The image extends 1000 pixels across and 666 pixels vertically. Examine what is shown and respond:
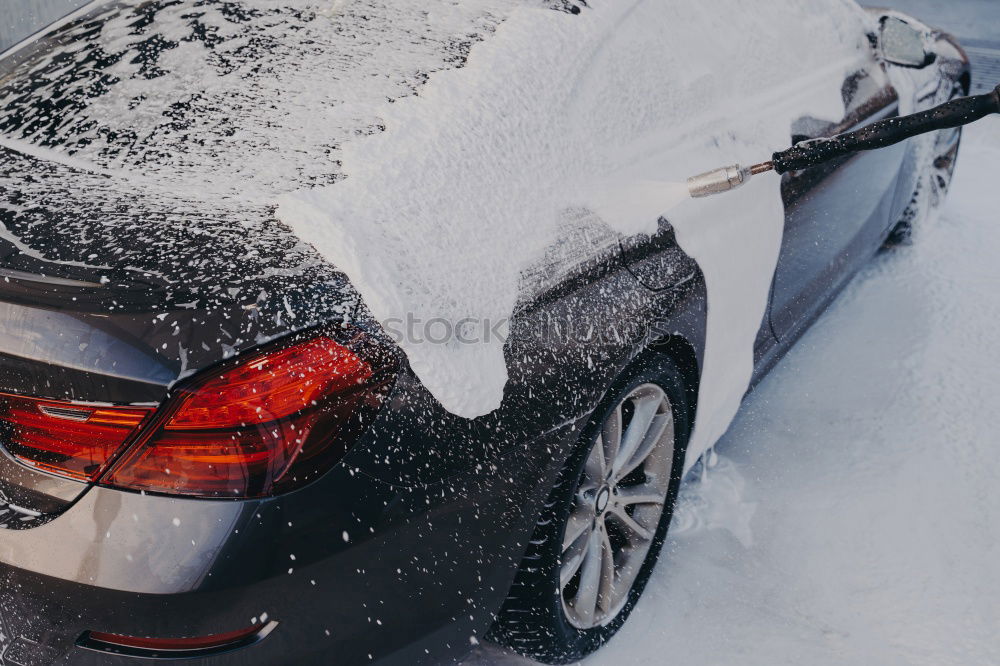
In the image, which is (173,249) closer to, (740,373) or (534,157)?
(534,157)

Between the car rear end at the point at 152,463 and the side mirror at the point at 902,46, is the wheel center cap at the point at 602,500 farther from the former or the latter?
the side mirror at the point at 902,46

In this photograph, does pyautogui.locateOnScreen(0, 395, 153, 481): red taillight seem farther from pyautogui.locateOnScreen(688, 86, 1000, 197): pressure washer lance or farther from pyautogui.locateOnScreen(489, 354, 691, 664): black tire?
pyautogui.locateOnScreen(688, 86, 1000, 197): pressure washer lance

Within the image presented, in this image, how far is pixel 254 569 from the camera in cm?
121

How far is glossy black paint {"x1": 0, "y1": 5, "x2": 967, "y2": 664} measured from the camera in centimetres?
116

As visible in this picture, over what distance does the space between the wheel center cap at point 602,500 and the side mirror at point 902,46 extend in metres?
2.30

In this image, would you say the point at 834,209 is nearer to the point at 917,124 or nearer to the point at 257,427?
the point at 917,124

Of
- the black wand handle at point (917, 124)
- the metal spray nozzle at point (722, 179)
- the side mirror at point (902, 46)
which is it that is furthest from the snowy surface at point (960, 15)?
the metal spray nozzle at point (722, 179)

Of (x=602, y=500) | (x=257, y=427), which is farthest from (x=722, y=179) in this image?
(x=257, y=427)

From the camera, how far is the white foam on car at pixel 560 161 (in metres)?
1.34

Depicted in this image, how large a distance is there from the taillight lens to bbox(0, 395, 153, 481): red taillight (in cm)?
3

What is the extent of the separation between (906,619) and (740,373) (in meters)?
0.76

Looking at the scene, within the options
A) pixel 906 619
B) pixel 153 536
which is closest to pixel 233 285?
pixel 153 536

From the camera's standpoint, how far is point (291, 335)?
1.18m

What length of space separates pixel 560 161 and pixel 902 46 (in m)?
2.22
